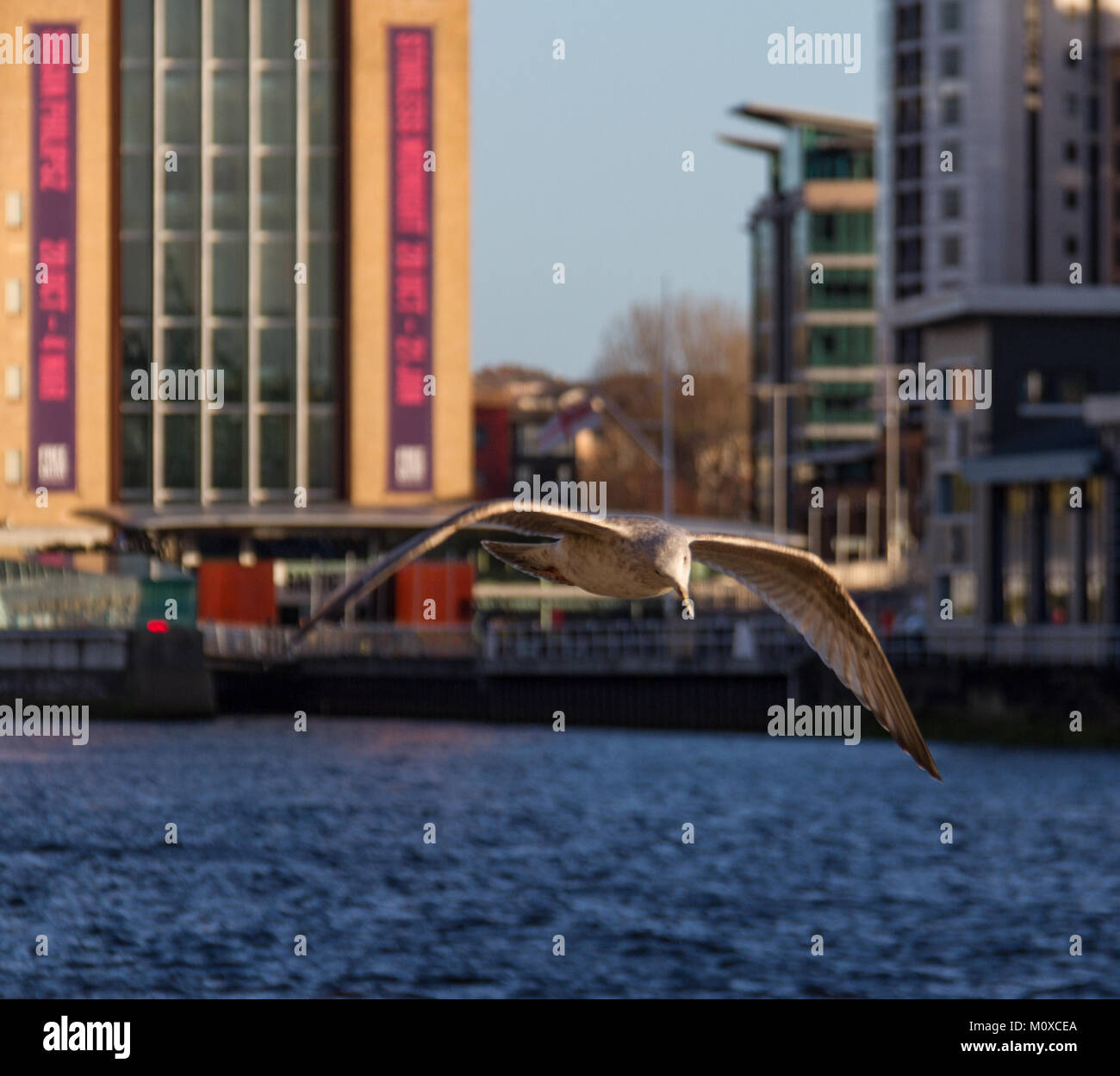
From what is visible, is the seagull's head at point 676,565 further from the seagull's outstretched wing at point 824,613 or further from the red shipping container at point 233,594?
the red shipping container at point 233,594

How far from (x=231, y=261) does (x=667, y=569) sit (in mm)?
104131

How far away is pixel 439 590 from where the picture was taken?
346ft

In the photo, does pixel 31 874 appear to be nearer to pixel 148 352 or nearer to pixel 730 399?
pixel 148 352

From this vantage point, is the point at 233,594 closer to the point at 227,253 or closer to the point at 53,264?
the point at 227,253

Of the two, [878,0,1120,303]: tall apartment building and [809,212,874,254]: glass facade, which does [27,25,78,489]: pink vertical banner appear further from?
[809,212,874,254]: glass facade

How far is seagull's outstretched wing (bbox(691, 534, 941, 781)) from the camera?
1328cm

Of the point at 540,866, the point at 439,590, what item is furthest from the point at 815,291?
the point at 540,866

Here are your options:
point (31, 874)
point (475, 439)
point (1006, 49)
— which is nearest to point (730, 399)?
point (475, 439)

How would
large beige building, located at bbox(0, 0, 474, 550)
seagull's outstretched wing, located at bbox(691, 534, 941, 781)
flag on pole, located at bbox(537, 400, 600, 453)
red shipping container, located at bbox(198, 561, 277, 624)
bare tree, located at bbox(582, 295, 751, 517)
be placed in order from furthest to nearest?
bare tree, located at bbox(582, 295, 751, 517)
large beige building, located at bbox(0, 0, 474, 550)
red shipping container, located at bbox(198, 561, 277, 624)
flag on pole, located at bbox(537, 400, 600, 453)
seagull's outstretched wing, located at bbox(691, 534, 941, 781)

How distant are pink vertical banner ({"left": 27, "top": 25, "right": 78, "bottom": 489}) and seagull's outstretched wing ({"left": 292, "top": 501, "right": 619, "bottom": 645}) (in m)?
102

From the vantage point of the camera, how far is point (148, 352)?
11525 centimetres

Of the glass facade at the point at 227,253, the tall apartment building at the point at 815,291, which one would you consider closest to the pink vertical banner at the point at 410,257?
the glass facade at the point at 227,253

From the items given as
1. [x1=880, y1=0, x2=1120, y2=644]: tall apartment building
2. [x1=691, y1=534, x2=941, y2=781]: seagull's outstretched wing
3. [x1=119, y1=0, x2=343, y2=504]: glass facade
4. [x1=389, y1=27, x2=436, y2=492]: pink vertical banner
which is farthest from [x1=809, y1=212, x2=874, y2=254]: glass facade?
[x1=691, y1=534, x2=941, y2=781]: seagull's outstretched wing

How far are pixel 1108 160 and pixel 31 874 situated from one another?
132318mm
